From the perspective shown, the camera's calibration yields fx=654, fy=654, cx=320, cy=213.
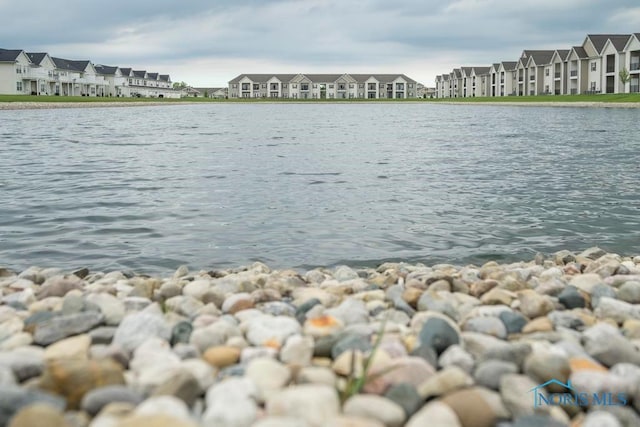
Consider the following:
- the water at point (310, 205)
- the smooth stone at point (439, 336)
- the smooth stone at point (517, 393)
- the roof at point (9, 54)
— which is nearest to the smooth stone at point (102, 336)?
the smooth stone at point (439, 336)

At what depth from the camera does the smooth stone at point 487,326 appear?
4.12 metres

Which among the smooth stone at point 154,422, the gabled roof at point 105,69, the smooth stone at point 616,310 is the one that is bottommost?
the smooth stone at point 616,310

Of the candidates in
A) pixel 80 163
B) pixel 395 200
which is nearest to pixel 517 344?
pixel 395 200

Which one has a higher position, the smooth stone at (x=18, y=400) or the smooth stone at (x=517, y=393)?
the smooth stone at (x=18, y=400)

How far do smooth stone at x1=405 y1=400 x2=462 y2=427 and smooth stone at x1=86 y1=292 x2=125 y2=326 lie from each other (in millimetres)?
2326

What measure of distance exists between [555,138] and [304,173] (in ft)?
49.3

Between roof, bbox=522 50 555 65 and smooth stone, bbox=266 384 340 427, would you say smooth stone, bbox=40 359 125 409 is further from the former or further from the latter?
roof, bbox=522 50 555 65

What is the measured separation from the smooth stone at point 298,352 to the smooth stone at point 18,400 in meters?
1.19

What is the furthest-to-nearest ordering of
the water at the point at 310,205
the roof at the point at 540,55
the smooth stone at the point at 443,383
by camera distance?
the roof at the point at 540,55 < the water at the point at 310,205 < the smooth stone at the point at 443,383

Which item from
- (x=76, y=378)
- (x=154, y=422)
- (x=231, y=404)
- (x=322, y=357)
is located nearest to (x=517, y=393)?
(x=322, y=357)

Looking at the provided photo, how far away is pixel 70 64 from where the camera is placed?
391 feet

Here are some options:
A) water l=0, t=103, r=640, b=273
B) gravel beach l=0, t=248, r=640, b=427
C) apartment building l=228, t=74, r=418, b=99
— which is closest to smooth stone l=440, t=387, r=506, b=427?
gravel beach l=0, t=248, r=640, b=427

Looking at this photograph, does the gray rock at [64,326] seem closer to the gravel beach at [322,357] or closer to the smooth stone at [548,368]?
the gravel beach at [322,357]

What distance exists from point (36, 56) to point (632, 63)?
282 feet
